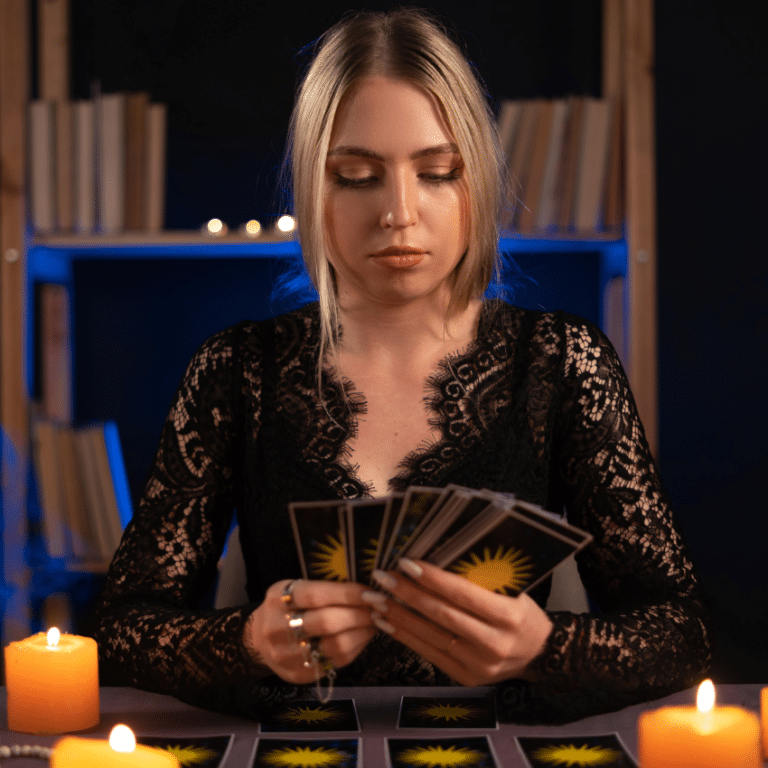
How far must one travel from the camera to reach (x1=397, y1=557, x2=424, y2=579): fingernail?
828 mm

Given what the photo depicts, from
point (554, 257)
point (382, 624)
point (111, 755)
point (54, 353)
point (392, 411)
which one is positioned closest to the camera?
point (111, 755)

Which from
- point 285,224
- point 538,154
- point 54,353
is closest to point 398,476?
point 285,224

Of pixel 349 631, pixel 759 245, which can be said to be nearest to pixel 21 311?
pixel 349 631

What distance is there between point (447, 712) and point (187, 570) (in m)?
0.48

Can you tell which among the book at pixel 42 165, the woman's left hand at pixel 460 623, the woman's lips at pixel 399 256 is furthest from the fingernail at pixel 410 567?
the book at pixel 42 165

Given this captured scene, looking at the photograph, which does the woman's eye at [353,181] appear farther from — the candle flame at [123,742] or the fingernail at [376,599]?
the candle flame at [123,742]

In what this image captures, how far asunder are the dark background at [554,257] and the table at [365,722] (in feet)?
5.03

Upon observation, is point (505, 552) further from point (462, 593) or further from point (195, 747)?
point (195, 747)

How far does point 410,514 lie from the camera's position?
31.4 inches

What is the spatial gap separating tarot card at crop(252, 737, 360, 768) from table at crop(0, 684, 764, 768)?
0.01 m

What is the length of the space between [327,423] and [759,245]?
162 cm

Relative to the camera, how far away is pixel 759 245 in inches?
96.0

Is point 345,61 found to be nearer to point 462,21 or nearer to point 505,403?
point 505,403

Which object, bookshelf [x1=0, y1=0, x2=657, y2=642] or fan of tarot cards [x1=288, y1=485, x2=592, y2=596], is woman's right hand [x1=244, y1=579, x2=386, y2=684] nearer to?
fan of tarot cards [x1=288, y1=485, x2=592, y2=596]
